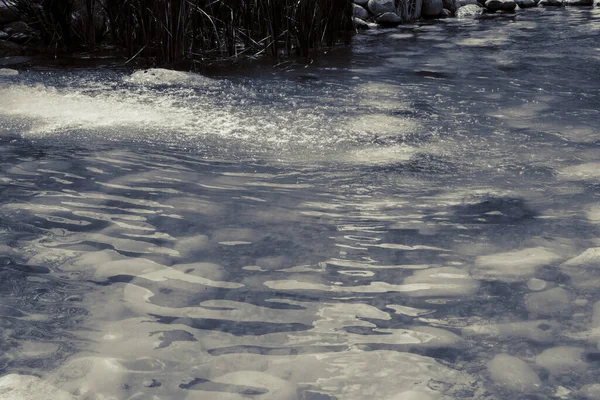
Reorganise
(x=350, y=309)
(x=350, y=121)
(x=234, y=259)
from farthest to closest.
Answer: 1. (x=350, y=121)
2. (x=234, y=259)
3. (x=350, y=309)

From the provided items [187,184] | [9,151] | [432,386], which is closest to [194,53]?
[9,151]

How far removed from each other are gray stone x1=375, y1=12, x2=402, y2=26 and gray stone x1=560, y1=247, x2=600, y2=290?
5234 mm

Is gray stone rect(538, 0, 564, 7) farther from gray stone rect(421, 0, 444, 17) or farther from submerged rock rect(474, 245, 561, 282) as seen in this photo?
submerged rock rect(474, 245, 561, 282)

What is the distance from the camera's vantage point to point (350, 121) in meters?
2.66

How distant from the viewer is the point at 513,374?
1.08 m

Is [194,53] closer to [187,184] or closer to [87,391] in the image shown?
[187,184]

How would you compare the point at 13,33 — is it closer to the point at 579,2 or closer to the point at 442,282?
the point at 442,282

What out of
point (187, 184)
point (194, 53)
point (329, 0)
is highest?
point (329, 0)

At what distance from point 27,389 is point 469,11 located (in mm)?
7079

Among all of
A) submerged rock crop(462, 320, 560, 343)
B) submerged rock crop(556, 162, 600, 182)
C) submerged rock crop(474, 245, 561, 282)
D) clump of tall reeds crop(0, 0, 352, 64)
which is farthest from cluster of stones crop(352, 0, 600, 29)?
submerged rock crop(462, 320, 560, 343)

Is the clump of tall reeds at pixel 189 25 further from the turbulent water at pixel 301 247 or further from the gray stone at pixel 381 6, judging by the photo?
the gray stone at pixel 381 6

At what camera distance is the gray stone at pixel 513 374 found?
105 cm

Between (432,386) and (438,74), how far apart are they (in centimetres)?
289

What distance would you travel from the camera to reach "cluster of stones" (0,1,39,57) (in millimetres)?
4703
